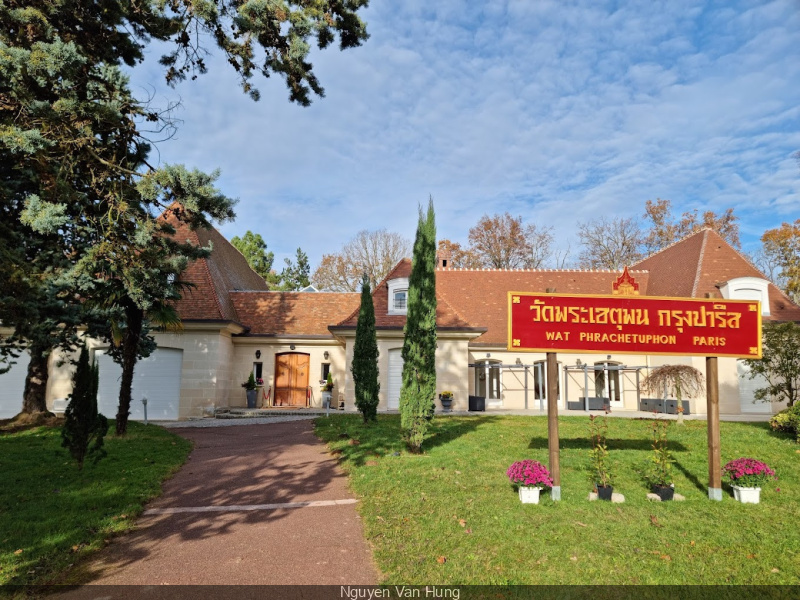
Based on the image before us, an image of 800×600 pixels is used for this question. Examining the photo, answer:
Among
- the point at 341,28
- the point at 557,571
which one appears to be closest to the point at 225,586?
the point at 557,571

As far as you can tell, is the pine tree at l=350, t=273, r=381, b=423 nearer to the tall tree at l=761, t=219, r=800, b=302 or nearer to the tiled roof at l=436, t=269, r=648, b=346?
the tiled roof at l=436, t=269, r=648, b=346

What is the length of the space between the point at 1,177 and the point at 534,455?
11.7 m

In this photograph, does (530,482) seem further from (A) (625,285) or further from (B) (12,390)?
(B) (12,390)

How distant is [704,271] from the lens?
808 inches

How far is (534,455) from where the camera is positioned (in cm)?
905

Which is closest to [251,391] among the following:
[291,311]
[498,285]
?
[291,311]

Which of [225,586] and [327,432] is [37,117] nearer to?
[225,586]

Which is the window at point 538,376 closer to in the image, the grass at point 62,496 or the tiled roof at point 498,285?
the tiled roof at point 498,285

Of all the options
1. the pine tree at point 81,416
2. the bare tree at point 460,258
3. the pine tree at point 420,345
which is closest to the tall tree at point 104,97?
the pine tree at point 81,416

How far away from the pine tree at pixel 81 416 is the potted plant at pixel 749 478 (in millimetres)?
9400

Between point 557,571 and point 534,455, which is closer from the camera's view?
point 557,571

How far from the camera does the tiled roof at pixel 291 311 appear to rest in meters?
21.1

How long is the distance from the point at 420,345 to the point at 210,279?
1254 cm

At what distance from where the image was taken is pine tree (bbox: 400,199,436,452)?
952 cm
